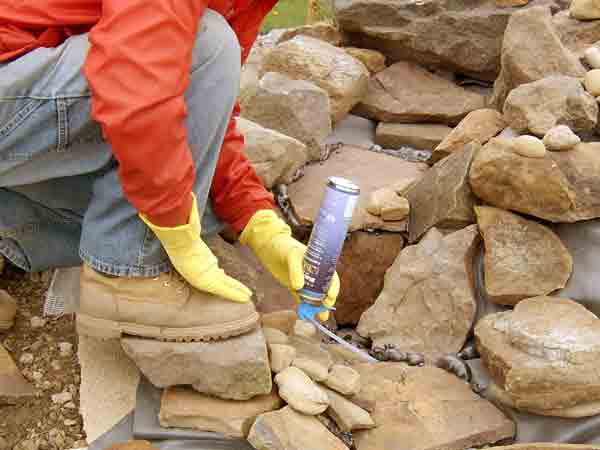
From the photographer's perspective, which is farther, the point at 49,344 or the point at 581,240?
the point at 581,240

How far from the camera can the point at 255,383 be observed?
169 centimetres

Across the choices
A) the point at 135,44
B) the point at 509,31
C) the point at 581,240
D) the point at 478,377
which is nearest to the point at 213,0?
the point at 135,44

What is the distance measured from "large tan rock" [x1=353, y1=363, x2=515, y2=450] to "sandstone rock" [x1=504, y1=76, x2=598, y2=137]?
3.40 ft

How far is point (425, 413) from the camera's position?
5.98 ft

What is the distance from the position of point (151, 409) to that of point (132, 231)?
45 centimetres

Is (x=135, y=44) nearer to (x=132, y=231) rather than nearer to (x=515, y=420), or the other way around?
(x=132, y=231)

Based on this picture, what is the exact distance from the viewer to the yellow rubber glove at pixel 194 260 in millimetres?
1566

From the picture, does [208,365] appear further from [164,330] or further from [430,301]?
[430,301]

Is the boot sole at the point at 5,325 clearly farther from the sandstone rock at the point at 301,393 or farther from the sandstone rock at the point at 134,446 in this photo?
the sandstone rock at the point at 301,393

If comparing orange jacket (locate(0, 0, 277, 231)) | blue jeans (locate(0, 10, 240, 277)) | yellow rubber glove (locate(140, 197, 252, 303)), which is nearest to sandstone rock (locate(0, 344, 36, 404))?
blue jeans (locate(0, 10, 240, 277))

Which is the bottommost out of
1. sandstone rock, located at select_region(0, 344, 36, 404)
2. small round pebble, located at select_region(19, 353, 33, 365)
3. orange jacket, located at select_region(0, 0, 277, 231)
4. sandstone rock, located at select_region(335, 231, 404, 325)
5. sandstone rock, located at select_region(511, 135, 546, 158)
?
sandstone rock, located at select_region(335, 231, 404, 325)

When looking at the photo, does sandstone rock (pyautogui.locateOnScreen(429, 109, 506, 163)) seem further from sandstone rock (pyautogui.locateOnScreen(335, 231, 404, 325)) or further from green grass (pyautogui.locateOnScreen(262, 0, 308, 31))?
green grass (pyautogui.locateOnScreen(262, 0, 308, 31))

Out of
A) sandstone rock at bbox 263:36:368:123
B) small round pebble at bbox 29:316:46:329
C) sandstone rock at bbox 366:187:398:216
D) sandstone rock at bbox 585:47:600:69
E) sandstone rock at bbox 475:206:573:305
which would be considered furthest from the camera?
sandstone rock at bbox 263:36:368:123

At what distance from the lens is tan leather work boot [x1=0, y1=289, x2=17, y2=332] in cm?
193
